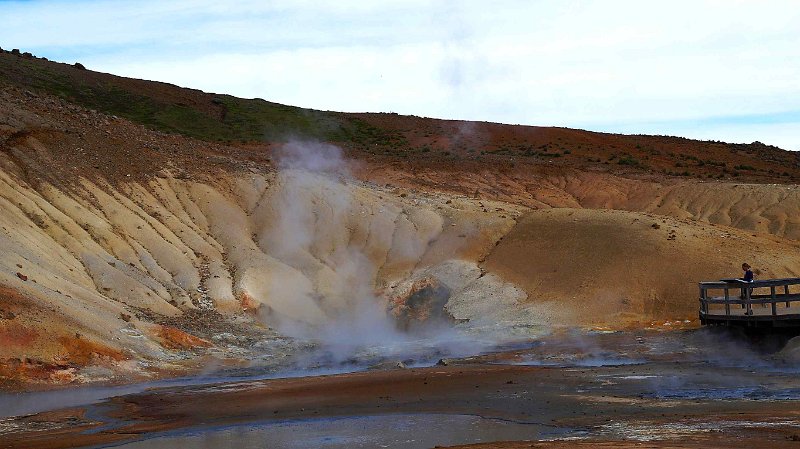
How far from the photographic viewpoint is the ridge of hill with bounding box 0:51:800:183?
6962 cm

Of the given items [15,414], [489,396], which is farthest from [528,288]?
[15,414]

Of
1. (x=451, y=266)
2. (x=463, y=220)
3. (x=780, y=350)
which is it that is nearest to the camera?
(x=780, y=350)

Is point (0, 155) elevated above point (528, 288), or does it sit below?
above

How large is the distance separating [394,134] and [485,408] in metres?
62.2

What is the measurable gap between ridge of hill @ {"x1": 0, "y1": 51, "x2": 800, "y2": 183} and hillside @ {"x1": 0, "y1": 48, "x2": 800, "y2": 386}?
654 centimetres

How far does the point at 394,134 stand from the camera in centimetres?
8156

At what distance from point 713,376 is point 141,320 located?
62.0 ft

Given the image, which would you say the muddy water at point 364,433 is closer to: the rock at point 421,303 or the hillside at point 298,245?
the hillside at point 298,245

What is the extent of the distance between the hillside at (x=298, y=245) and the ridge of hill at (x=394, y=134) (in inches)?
258

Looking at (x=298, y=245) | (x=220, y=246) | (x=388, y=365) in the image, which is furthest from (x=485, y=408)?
(x=220, y=246)

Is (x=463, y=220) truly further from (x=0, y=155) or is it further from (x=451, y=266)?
(x=0, y=155)

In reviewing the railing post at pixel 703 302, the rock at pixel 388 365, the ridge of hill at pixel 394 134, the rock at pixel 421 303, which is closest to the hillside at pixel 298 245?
the rock at pixel 421 303

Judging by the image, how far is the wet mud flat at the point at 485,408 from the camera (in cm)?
1688

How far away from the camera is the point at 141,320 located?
33781 millimetres
